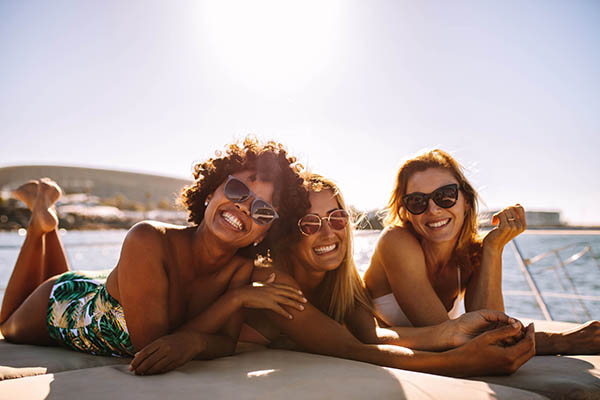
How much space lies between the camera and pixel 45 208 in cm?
350

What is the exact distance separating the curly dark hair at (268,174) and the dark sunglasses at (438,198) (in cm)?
72

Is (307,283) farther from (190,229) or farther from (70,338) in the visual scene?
(70,338)

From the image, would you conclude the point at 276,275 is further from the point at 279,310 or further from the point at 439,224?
the point at 439,224

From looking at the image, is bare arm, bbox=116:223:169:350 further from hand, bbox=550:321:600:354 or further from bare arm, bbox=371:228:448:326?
hand, bbox=550:321:600:354

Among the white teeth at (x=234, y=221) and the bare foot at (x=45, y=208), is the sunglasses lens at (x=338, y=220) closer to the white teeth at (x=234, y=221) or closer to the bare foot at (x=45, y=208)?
the white teeth at (x=234, y=221)

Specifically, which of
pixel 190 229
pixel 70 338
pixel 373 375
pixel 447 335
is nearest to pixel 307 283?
pixel 190 229

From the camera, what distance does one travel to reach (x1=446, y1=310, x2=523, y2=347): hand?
6.18 feet

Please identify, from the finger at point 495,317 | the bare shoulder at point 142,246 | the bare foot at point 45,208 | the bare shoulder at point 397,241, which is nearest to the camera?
the finger at point 495,317

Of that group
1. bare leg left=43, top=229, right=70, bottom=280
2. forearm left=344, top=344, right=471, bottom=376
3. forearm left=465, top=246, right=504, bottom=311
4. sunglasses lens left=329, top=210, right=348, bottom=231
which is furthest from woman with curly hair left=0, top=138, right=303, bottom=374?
forearm left=465, top=246, right=504, bottom=311

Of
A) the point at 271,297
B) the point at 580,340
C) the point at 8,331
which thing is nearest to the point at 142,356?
the point at 271,297

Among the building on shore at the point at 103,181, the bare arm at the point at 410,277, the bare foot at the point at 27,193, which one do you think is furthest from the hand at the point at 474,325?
the building on shore at the point at 103,181

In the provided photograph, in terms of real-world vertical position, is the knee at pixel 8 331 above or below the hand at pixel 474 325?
below

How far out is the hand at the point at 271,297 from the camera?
205 cm

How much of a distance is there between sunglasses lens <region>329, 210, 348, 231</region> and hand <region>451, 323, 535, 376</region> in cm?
106
